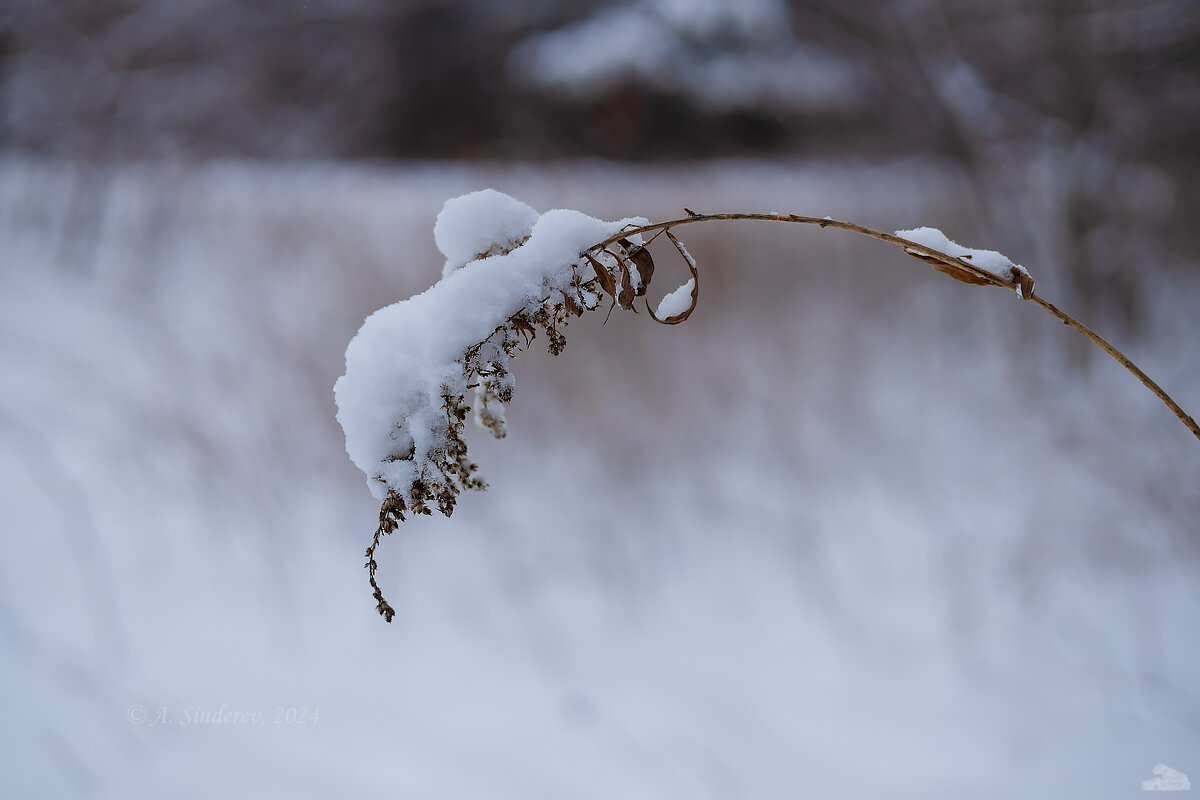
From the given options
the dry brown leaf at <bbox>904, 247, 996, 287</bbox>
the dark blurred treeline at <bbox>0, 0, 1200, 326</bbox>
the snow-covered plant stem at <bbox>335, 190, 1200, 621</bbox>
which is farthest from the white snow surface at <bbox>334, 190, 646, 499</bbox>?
the dark blurred treeline at <bbox>0, 0, 1200, 326</bbox>

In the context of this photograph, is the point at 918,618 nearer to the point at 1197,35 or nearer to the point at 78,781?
the point at 1197,35

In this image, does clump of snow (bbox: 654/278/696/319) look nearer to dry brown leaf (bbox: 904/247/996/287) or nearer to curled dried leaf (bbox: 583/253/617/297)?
curled dried leaf (bbox: 583/253/617/297)

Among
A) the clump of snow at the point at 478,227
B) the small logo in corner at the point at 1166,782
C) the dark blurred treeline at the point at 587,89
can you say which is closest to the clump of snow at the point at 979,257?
the clump of snow at the point at 478,227

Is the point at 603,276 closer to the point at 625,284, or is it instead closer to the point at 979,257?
the point at 625,284

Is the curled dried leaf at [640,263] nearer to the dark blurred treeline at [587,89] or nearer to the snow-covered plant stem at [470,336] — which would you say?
the snow-covered plant stem at [470,336]

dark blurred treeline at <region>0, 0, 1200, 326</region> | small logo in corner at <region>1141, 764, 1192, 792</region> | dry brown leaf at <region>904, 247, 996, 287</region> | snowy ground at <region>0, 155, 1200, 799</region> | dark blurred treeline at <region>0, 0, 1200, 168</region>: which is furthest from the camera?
dark blurred treeline at <region>0, 0, 1200, 168</region>

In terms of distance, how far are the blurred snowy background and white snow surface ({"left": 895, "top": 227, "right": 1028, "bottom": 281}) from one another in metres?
1.59

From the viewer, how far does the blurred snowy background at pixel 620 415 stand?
1805 millimetres

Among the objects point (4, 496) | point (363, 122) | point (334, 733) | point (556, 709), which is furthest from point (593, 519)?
point (4, 496)

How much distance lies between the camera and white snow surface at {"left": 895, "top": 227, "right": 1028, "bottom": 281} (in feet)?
1.50

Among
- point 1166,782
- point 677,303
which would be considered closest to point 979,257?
point 677,303

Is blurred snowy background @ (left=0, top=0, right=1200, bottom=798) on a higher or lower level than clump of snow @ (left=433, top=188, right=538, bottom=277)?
higher

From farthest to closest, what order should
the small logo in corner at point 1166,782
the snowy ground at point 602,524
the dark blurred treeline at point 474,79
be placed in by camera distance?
the dark blurred treeline at point 474,79, the snowy ground at point 602,524, the small logo in corner at point 1166,782

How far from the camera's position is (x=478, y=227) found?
20.6 inches
